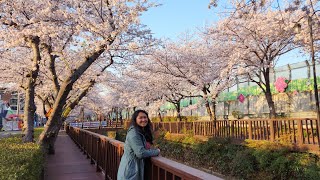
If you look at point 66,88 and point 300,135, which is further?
point 300,135

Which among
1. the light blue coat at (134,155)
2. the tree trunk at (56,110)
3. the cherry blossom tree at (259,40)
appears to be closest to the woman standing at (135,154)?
the light blue coat at (134,155)

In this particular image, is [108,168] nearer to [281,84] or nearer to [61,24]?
[61,24]

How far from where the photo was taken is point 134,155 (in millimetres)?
3406

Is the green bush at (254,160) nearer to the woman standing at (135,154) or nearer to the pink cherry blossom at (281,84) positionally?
the woman standing at (135,154)

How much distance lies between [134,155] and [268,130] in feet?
29.9

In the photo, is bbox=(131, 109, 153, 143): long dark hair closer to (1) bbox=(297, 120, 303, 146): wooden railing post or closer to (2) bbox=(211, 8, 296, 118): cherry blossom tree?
(1) bbox=(297, 120, 303, 146): wooden railing post

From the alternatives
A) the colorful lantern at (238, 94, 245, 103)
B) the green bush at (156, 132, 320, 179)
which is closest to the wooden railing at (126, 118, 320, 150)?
the green bush at (156, 132, 320, 179)

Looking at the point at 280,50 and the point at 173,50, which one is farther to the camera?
the point at 173,50

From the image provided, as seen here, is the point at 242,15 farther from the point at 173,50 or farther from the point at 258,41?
the point at 173,50

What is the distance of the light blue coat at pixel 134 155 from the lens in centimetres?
333

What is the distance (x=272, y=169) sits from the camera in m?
9.72

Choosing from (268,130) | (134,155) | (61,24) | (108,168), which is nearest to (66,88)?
(108,168)

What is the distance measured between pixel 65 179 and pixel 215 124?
350 inches

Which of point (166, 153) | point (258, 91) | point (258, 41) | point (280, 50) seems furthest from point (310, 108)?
point (166, 153)
